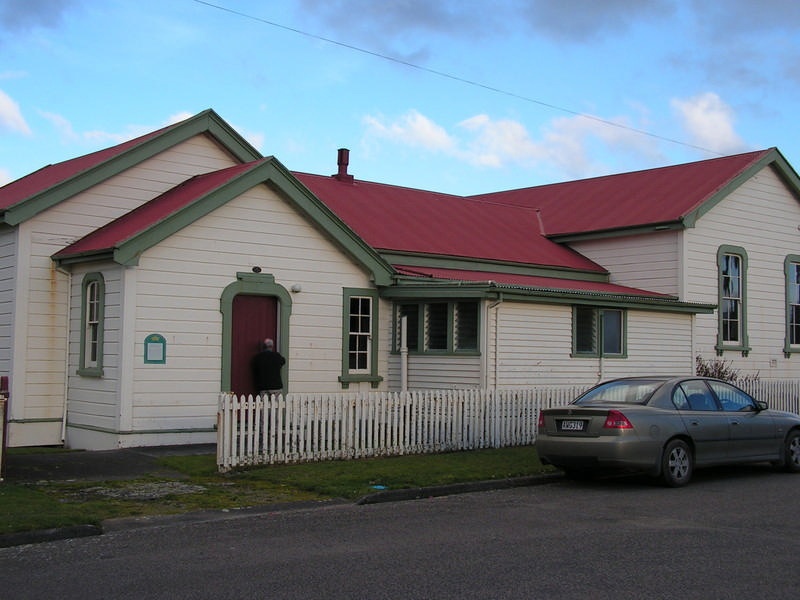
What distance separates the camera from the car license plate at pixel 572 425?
12623 mm

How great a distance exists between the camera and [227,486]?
39.3 ft

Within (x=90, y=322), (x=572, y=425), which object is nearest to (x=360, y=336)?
(x=90, y=322)

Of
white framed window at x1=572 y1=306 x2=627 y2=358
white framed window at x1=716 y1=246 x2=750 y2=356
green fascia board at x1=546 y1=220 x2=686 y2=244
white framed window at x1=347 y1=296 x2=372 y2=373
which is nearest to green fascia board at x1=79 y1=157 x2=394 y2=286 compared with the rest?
white framed window at x1=347 y1=296 x2=372 y2=373

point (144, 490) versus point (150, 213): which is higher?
point (150, 213)


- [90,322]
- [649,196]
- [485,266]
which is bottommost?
[90,322]

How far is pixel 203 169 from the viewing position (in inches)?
746

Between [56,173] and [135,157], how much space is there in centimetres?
208

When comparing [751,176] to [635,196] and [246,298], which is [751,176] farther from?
[246,298]

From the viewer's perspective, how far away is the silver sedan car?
12.3m

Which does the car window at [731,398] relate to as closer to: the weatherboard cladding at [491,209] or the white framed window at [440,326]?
the white framed window at [440,326]

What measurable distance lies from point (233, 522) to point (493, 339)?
8.76 metres

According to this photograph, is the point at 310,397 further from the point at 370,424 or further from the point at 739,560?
the point at 739,560

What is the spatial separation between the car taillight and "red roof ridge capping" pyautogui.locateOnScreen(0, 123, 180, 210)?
10300mm

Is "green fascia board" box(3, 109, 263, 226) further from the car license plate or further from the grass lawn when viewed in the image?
the car license plate
